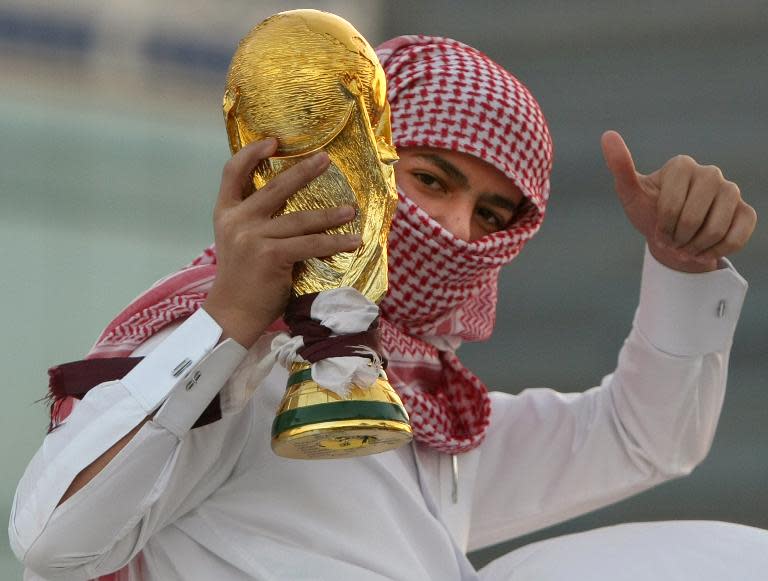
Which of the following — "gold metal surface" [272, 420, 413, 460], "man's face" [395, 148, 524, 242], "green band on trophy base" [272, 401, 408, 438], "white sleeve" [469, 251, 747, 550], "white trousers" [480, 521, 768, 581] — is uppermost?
"man's face" [395, 148, 524, 242]

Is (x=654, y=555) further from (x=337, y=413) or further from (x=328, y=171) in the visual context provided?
(x=328, y=171)

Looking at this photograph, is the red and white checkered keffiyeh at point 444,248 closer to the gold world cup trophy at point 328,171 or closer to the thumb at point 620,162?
the thumb at point 620,162

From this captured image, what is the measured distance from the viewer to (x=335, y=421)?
1565 millimetres

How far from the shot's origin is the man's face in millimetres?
2102

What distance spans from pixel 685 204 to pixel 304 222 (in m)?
0.68

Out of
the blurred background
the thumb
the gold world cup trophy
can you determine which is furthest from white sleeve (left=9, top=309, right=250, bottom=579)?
the blurred background

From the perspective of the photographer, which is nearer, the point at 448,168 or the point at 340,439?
the point at 340,439

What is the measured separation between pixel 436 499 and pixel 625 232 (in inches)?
197

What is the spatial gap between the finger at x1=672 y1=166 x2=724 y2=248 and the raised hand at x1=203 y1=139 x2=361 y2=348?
62cm

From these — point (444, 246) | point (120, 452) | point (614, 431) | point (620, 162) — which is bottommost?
point (614, 431)

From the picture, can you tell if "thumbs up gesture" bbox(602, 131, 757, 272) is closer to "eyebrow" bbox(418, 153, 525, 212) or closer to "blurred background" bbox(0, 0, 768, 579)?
"eyebrow" bbox(418, 153, 525, 212)

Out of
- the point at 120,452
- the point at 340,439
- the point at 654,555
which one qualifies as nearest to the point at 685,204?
the point at 654,555

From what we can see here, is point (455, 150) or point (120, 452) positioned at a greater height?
point (455, 150)

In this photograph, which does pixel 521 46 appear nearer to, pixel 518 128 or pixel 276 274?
pixel 518 128
